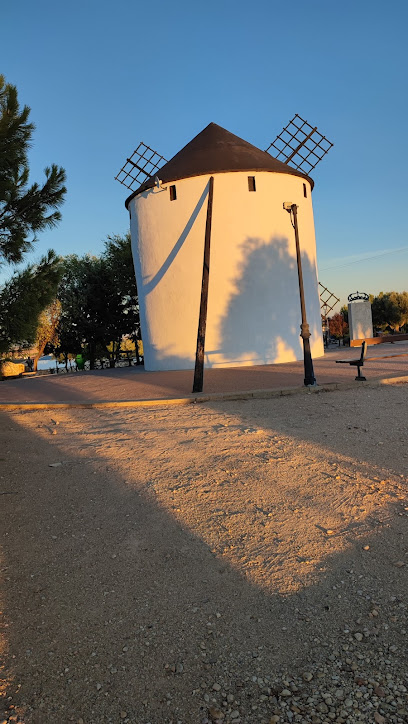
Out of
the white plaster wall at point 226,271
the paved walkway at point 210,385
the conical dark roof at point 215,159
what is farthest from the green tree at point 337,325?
the paved walkway at point 210,385

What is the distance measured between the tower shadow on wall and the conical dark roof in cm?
283

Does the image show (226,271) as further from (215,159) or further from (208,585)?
(208,585)

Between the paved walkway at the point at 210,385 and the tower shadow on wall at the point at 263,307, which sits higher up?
the tower shadow on wall at the point at 263,307

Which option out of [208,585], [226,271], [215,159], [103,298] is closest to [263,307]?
[226,271]

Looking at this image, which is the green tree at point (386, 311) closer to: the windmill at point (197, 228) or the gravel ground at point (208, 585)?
the windmill at point (197, 228)

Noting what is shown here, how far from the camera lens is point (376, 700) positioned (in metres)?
2.02

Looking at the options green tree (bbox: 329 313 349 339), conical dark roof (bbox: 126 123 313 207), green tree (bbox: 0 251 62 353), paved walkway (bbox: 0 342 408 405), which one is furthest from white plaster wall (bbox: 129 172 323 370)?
green tree (bbox: 329 313 349 339)

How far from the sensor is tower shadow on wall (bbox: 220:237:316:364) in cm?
1789

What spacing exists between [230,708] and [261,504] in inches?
85.0

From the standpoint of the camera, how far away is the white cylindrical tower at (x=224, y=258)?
1773 cm

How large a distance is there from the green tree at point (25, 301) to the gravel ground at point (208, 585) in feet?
6.69

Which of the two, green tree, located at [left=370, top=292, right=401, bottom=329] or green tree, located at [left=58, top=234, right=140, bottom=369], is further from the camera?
green tree, located at [left=370, top=292, right=401, bottom=329]

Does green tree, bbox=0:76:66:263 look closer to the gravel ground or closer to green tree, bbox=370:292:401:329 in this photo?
the gravel ground

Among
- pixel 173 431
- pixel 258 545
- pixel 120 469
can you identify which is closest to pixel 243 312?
pixel 173 431
